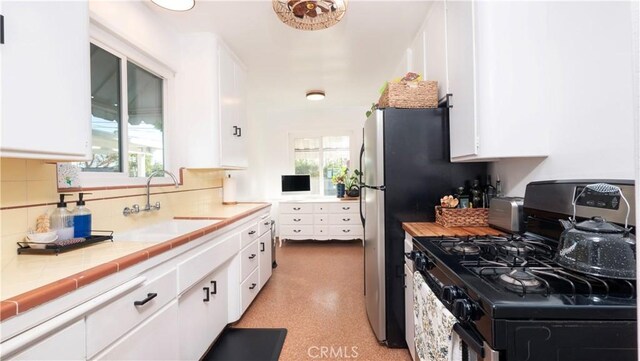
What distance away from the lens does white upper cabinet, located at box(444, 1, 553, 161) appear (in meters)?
1.35

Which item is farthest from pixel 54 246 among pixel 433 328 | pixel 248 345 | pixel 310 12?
pixel 310 12

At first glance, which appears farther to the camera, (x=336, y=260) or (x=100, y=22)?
(x=336, y=260)

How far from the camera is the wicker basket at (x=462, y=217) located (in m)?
1.65

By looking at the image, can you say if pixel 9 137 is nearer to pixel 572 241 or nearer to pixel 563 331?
pixel 563 331

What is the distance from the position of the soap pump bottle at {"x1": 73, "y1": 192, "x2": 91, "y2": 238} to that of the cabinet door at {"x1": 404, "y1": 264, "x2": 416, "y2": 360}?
166 cm

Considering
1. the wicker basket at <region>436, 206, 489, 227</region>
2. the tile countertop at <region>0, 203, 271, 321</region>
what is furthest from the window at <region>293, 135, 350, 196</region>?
the tile countertop at <region>0, 203, 271, 321</region>

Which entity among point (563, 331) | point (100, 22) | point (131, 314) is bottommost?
point (131, 314)

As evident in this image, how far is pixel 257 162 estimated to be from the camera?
15.5 feet

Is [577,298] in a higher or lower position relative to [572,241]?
lower

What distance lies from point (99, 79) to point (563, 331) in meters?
2.38

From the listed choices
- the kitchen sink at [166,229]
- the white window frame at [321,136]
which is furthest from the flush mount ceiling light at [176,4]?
the white window frame at [321,136]

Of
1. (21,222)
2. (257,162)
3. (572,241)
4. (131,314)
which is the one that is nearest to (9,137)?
(21,222)

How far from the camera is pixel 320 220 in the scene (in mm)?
4469

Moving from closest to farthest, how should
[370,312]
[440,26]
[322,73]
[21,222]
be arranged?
1. [21,222]
2. [440,26]
3. [370,312]
4. [322,73]
